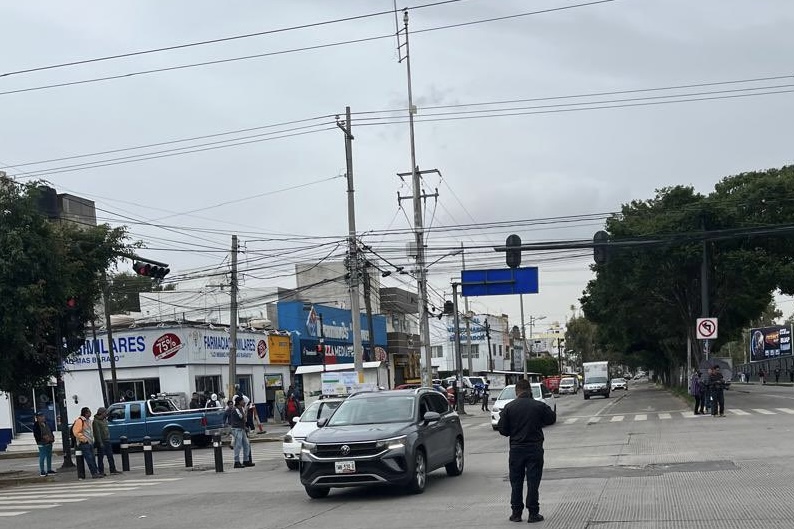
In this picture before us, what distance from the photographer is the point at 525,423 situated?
11.8 metres

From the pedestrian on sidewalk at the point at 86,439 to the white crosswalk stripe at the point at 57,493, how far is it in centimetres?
117

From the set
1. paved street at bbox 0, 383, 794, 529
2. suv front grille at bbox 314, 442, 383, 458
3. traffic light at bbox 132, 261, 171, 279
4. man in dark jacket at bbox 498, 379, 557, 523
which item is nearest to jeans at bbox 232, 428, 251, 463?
paved street at bbox 0, 383, 794, 529

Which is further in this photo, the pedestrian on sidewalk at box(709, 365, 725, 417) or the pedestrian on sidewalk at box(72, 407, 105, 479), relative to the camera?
the pedestrian on sidewalk at box(709, 365, 725, 417)

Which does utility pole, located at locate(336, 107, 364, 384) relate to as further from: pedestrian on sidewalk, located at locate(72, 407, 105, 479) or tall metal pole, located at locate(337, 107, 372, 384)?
pedestrian on sidewalk, located at locate(72, 407, 105, 479)

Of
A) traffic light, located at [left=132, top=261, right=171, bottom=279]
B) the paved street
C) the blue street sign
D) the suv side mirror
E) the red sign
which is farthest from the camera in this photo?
the red sign

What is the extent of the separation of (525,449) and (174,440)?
25384 millimetres

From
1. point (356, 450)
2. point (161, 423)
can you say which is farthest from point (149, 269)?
point (356, 450)

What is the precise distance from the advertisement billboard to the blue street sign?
80378 millimetres

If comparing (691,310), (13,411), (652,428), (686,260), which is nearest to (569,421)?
(652,428)

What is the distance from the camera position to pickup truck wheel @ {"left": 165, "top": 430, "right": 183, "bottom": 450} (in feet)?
114

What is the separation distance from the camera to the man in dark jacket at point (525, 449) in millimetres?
11555

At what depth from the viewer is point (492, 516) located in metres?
12.3

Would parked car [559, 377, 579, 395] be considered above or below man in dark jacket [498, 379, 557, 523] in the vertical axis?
below

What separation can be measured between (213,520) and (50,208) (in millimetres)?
29827
